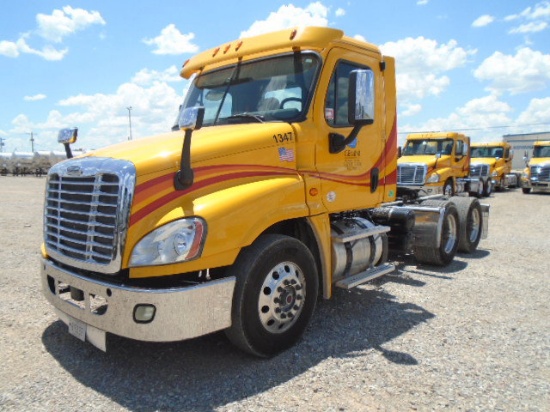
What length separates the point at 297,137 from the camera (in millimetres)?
4246

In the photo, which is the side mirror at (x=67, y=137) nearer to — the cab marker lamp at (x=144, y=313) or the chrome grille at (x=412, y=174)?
the cab marker lamp at (x=144, y=313)

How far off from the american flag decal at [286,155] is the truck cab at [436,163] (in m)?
12.2

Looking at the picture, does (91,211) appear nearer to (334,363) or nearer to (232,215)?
(232,215)

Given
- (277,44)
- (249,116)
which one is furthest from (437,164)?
(249,116)

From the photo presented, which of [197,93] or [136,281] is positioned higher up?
[197,93]

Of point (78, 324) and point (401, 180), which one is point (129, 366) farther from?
point (401, 180)

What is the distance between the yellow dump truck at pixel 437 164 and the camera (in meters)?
16.1

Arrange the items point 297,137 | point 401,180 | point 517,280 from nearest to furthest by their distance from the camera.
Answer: point 297,137 → point 517,280 → point 401,180

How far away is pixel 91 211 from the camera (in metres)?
3.38

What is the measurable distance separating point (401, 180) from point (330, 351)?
13211 mm

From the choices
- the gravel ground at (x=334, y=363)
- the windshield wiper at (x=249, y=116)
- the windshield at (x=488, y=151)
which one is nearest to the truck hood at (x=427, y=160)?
the windshield at (x=488, y=151)

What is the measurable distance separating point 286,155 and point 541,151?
78.6ft

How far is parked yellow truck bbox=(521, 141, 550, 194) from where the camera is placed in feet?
74.0

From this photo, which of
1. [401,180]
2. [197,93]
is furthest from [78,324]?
[401,180]
